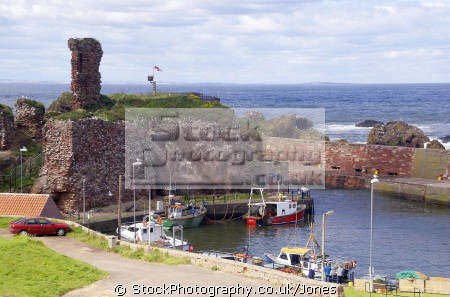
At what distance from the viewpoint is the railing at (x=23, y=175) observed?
49.9 m

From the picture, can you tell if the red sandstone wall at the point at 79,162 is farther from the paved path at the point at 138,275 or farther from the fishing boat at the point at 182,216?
the paved path at the point at 138,275

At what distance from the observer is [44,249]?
27969mm

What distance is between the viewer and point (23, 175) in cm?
5153

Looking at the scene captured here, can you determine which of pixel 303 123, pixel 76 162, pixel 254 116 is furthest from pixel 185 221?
pixel 303 123

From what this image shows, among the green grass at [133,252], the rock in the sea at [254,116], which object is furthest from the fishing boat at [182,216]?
the rock in the sea at [254,116]

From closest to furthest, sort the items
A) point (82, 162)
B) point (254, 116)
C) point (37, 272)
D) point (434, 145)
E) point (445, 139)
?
point (37, 272), point (82, 162), point (434, 145), point (254, 116), point (445, 139)

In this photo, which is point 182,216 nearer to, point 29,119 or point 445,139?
point 29,119

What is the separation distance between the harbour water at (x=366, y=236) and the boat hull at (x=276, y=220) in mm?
936

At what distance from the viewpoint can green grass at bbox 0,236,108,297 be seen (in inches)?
907

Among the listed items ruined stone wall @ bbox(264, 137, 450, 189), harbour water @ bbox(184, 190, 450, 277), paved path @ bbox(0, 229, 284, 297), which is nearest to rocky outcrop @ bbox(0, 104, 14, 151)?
harbour water @ bbox(184, 190, 450, 277)

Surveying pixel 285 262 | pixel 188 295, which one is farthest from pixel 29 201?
pixel 188 295

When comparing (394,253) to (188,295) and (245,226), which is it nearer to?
(245,226)

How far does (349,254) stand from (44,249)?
2216cm

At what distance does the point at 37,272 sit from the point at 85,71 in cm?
3465
